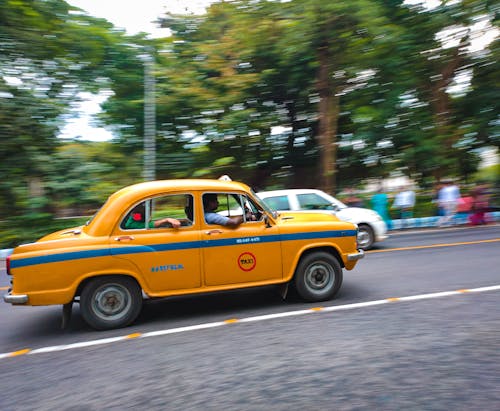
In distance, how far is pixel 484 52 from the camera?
20.3 meters

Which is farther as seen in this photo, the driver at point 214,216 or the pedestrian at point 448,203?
the pedestrian at point 448,203

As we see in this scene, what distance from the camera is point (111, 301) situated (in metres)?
5.69

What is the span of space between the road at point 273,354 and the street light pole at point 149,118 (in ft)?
41.1

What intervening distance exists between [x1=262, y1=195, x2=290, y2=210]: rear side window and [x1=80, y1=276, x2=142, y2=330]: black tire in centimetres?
515

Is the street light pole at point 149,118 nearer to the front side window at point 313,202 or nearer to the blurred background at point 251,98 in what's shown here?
the blurred background at point 251,98

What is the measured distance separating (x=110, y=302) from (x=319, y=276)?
287cm

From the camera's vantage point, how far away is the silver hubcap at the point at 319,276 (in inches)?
252

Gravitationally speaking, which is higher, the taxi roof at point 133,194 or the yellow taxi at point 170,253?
the taxi roof at point 133,194

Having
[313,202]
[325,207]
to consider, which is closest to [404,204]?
[325,207]

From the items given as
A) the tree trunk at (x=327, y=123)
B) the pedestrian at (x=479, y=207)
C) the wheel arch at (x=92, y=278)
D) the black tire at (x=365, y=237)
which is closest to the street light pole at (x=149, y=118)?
the tree trunk at (x=327, y=123)

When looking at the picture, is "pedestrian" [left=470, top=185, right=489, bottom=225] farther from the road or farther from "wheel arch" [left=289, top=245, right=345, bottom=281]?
"wheel arch" [left=289, top=245, right=345, bottom=281]

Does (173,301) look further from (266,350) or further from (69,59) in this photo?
(69,59)

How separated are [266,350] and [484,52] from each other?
20527 mm

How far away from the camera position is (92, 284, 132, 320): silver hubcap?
562 cm
